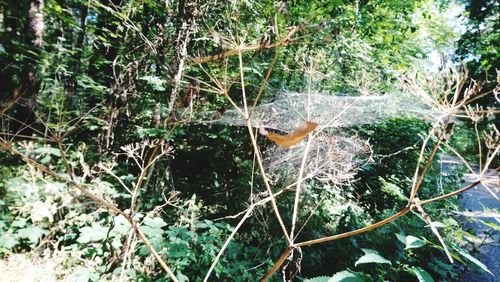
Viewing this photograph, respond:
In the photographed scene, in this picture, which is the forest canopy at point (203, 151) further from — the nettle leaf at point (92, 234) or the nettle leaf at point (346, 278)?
the nettle leaf at point (346, 278)

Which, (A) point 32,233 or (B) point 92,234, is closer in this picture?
(B) point 92,234

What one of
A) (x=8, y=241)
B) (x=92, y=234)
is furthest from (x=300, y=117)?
(x=8, y=241)

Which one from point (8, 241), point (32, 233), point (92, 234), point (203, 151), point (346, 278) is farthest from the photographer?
point (203, 151)

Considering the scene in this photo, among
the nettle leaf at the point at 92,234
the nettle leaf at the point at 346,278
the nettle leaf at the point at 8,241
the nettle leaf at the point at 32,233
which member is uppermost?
the nettle leaf at the point at 346,278

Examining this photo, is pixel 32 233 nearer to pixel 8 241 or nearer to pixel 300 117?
pixel 8 241

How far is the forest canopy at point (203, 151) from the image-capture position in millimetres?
2998

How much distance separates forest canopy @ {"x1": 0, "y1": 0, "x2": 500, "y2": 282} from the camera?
9.84 ft

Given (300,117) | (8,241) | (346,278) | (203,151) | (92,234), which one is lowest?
→ (8,241)

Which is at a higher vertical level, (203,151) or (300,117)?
(300,117)

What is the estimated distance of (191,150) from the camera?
5.57 metres

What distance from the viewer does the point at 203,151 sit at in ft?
18.0

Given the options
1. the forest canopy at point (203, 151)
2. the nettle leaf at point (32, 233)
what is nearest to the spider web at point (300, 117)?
the forest canopy at point (203, 151)

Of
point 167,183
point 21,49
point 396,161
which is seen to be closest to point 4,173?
point 21,49

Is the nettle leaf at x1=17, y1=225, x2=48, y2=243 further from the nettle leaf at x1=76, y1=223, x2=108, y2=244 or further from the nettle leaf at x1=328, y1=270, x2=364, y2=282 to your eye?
the nettle leaf at x1=328, y1=270, x2=364, y2=282
